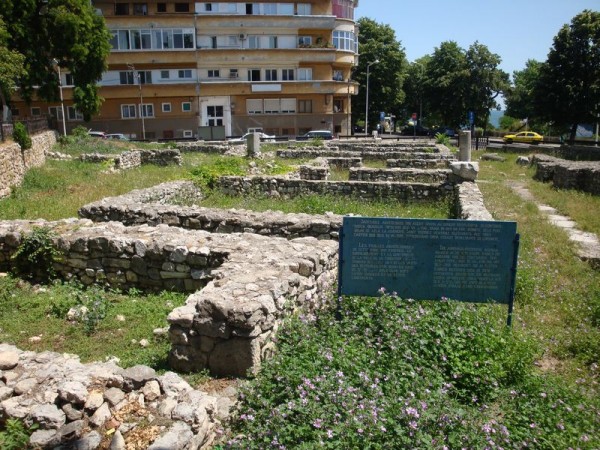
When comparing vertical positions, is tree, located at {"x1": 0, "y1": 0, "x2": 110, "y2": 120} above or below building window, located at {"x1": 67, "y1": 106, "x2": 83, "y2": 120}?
above

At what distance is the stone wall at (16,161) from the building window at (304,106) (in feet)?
97.9

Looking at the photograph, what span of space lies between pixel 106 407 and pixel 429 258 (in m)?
3.81

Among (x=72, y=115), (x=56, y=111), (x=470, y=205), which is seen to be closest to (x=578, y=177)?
(x=470, y=205)

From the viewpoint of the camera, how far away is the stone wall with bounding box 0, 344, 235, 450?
148 inches

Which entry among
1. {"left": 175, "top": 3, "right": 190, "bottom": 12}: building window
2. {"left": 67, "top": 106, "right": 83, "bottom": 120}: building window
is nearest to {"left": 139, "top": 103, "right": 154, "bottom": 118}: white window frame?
{"left": 67, "top": 106, "right": 83, "bottom": 120}: building window

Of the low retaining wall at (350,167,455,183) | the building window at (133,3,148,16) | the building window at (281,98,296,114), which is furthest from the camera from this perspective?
the building window at (281,98,296,114)

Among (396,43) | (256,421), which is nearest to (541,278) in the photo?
(256,421)

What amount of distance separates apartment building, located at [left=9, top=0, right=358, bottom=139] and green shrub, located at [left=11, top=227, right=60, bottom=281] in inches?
1474

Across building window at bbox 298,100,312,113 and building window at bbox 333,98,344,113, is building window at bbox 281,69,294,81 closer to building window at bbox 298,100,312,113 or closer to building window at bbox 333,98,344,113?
building window at bbox 298,100,312,113

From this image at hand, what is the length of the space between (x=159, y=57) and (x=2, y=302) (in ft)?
139

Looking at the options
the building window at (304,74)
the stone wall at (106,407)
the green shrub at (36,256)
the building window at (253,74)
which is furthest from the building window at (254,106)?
the stone wall at (106,407)

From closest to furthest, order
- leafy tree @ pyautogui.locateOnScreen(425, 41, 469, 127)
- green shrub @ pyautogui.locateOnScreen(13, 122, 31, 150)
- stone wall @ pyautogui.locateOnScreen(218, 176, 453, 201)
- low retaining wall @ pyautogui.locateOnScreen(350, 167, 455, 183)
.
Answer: stone wall @ pyautogui.locateOnScreen(218, 176, 453, 201) < low retaining wall @ pyautogui.locateOnScreen(350, 167, 455, 183) < green shrub @ pyautogui.locateOnScreen(13, 122, 31, 150) < leafy tree @ pyautogui.locateOnScreen(425, 41, 469, 127)

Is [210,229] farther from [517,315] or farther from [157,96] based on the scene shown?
[157,96]

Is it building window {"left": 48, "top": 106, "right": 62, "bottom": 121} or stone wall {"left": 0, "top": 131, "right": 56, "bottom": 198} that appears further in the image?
building window {"left": 48, "top": 106, "right": 62, "bottom": 121}
